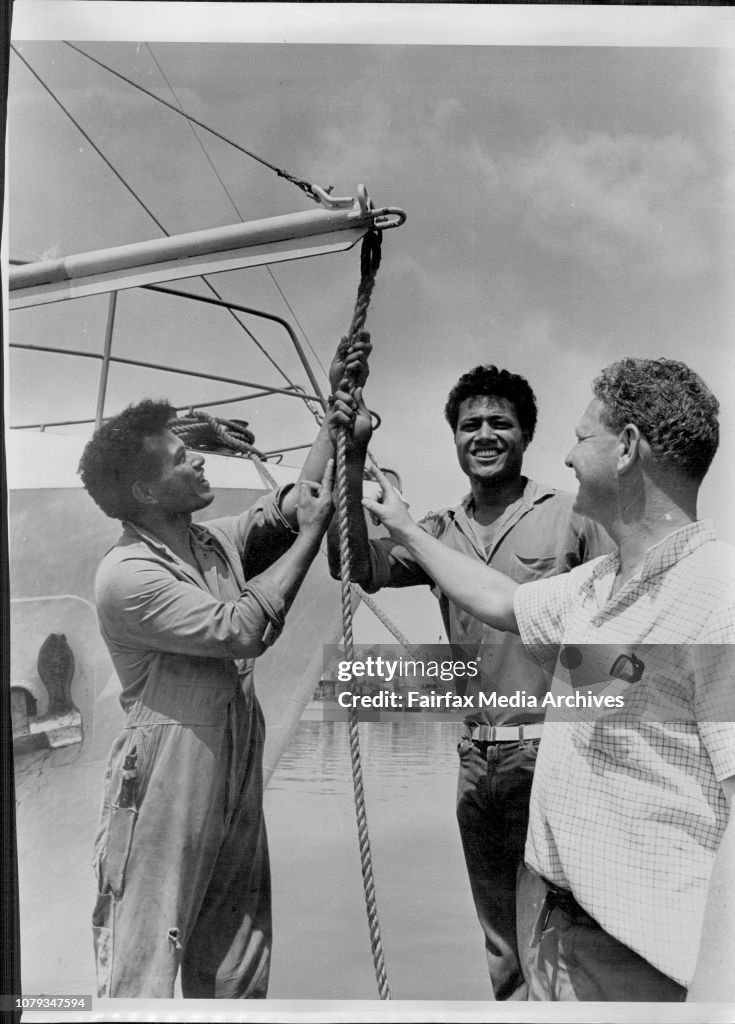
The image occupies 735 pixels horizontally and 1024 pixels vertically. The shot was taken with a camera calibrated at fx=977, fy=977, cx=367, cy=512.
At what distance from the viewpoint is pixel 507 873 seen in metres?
2.15

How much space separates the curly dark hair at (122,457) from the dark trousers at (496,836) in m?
0.95

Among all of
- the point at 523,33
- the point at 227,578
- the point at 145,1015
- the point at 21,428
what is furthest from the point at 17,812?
the point at 523,33

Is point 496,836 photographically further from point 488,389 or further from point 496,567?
point 488,389

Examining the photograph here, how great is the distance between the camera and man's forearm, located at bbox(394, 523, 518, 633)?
7.08 feet

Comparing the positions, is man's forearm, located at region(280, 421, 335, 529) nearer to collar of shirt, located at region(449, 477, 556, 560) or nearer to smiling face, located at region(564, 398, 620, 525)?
collar of shirt, located at region(449, 477, 556, 560)

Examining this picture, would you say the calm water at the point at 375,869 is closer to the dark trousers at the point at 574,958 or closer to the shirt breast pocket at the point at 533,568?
the dark trousers at the point at 574,958

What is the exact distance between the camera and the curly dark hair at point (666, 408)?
2105 mm

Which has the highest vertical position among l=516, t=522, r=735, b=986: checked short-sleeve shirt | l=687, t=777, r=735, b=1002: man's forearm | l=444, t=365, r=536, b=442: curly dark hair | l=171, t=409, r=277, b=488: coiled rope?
l=444, t=365, r=536, b=442: curly dark hair

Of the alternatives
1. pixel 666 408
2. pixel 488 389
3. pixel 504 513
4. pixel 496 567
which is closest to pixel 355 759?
pixel 496 567

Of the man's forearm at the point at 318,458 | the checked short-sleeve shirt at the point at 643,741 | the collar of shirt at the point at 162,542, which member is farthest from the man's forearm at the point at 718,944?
the collar of shirt at the point at 162,542

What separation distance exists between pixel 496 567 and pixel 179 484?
751 millimetres

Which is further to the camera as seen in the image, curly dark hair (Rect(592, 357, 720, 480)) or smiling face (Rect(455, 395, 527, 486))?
smiling face (Rect(455, 395, 527, 486))

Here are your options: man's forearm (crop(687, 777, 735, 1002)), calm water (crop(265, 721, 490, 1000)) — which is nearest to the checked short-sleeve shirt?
man's forearm (crop(687, 777, 735, 1002))

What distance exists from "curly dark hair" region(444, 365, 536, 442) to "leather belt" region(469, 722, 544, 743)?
0.67 meters
